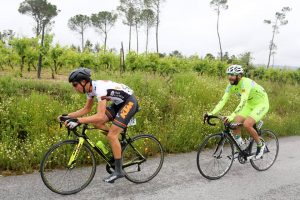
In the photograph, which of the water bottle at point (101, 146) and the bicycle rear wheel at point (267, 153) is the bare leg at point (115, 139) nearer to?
the water bottle at point (101, 146)

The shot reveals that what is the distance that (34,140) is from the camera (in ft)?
25.1

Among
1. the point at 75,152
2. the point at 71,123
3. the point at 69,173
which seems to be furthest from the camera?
the point at 69,173

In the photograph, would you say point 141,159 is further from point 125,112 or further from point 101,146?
point 125,112

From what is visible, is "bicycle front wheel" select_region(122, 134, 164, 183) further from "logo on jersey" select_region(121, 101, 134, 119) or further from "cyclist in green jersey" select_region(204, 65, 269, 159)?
"cyclist in green jersey" select_region(204, 65, 269, 159)

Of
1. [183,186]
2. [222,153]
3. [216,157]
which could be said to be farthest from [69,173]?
[222,153]

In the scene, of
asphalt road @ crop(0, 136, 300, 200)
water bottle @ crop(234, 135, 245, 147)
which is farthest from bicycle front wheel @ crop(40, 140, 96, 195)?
water bottle @ crop(234, 135, 245, 147)

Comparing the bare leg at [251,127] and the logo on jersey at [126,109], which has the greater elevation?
the logo on jersey at [126,109]

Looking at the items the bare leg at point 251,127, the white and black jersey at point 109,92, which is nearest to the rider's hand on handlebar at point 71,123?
the white and black jersey at point 109,92

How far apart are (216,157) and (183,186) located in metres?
1.11

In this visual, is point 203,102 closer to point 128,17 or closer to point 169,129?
point 169,129

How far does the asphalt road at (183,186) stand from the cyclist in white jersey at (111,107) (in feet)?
1.26

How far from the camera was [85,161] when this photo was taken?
6.21 metres

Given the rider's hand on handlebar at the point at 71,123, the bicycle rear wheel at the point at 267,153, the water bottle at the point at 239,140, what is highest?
the rider's hand on handlebar at the point at 71,123

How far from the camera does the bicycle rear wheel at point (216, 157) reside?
21.2ft
